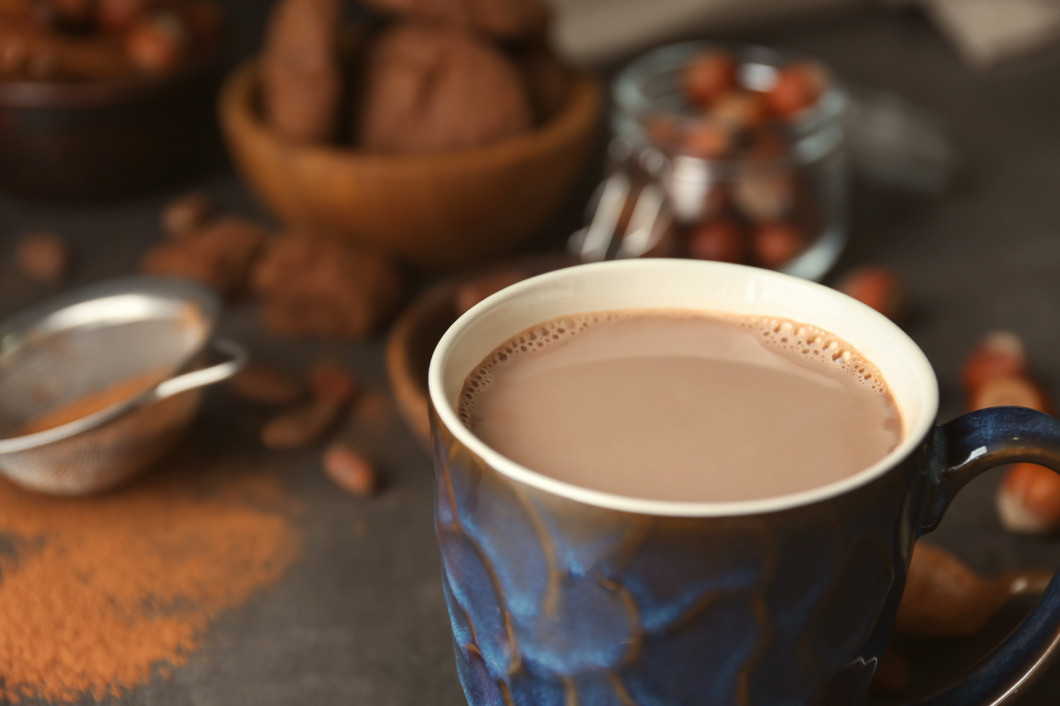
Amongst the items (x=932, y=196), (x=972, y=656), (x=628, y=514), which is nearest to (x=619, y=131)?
(x=932, y=196)

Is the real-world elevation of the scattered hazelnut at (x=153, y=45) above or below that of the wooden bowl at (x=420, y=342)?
above

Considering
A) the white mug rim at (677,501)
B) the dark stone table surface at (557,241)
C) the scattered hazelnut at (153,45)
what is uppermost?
the white mug rim at (677,501)

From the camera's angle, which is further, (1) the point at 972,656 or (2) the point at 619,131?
(2) the point at 619,131

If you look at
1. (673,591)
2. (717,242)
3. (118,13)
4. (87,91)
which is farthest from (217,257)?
(673,591)

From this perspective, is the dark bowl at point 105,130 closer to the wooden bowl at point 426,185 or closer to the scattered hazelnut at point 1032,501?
the wooden bowl at point 426,185

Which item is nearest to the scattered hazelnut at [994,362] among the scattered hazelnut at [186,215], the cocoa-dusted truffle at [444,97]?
the cocoa-dusted truffle at [444,97]

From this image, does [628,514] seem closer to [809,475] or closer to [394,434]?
[809,475]

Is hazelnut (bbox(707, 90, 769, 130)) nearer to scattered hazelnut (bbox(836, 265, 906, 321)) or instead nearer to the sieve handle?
scattered hazelnut (bbox(836, 265, 906, 321))

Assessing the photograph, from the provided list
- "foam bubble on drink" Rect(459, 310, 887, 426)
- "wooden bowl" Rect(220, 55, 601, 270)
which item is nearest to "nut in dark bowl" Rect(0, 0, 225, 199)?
"wooden bowl" Rect(220, 55, 601, 270)
